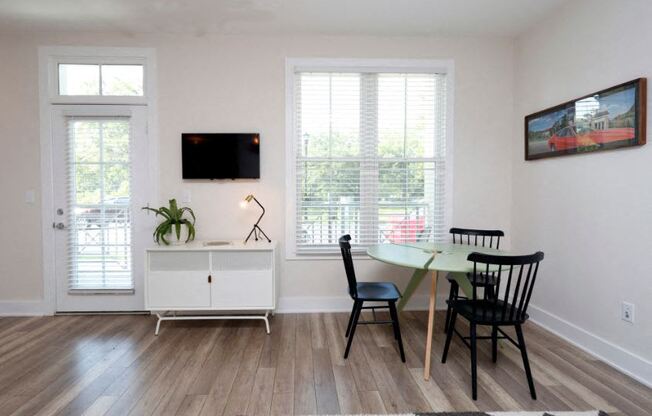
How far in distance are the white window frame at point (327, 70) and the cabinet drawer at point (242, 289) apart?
533mm

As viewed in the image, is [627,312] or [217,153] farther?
[217,153]

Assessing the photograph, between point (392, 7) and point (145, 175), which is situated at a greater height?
point (392, 7)

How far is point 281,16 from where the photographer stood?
9.51ft

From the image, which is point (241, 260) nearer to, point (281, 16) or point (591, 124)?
point (281, 16)

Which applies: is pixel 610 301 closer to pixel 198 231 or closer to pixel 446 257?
pixel 446 257

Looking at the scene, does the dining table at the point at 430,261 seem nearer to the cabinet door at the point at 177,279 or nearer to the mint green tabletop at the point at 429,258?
the mint green tabletop at the point at 429,258

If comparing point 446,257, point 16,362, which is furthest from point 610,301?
point 16,362

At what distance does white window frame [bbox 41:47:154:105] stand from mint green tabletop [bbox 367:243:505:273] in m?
2.72

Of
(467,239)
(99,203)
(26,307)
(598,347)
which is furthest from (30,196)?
(598,347)

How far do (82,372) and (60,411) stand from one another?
44 cm

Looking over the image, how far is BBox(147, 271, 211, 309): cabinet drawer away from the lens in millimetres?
2814

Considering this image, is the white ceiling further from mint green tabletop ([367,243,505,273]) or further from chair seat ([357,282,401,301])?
chair seat ([357,282,401,301])

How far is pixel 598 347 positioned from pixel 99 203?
4476 mm

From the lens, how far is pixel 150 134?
3.20m
